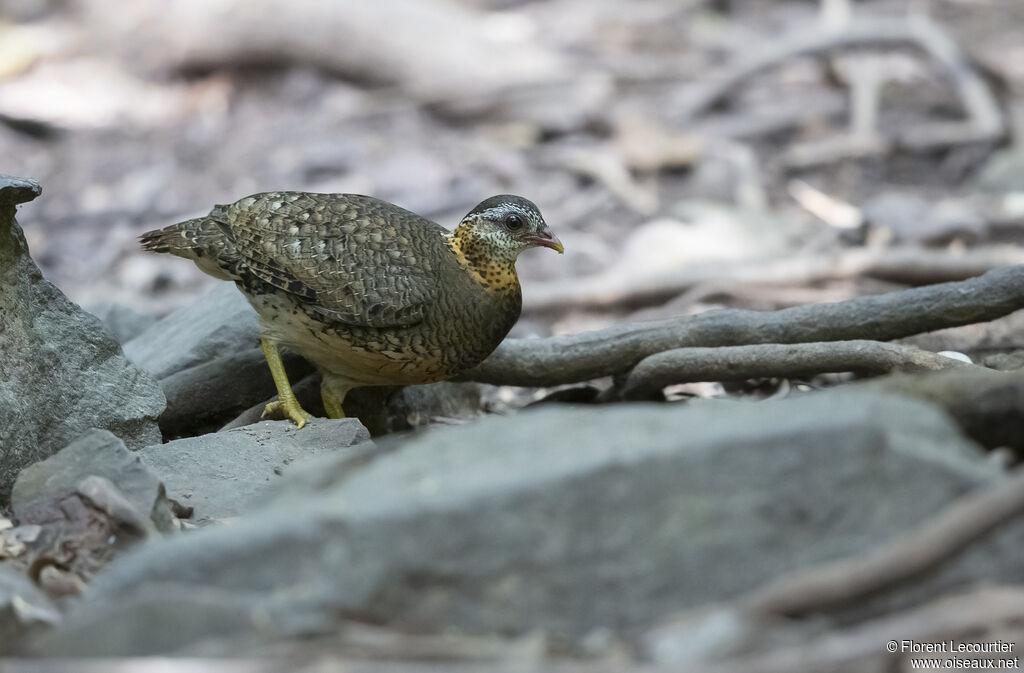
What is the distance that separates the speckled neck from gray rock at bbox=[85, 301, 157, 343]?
214 cm

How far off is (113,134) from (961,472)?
1202cm

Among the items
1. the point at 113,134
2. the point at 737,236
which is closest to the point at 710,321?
the point at 737,236

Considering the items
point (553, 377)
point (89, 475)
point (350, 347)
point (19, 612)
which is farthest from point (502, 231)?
point (19, 612)

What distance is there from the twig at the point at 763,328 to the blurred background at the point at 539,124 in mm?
3654

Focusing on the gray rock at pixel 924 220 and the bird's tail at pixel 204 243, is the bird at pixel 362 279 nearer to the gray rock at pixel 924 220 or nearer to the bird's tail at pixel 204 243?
the bird's tail at pixel 204 243

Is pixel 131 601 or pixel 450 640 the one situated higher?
pixel 131 601

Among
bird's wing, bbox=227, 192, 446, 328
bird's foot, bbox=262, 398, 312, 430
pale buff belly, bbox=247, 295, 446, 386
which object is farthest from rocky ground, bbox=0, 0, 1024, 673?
bird's wing, bbox=227, 192, 446, 328

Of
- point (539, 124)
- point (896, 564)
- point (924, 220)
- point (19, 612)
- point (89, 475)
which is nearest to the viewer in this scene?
point (896, 564)

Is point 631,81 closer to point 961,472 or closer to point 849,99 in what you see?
point 849,99

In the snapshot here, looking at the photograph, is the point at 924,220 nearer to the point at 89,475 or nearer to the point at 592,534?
the point at 89,475

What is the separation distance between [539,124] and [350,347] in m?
7.79

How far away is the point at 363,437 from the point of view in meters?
4.82

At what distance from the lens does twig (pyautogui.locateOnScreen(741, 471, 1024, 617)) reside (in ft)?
8.25

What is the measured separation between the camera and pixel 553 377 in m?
5.55
